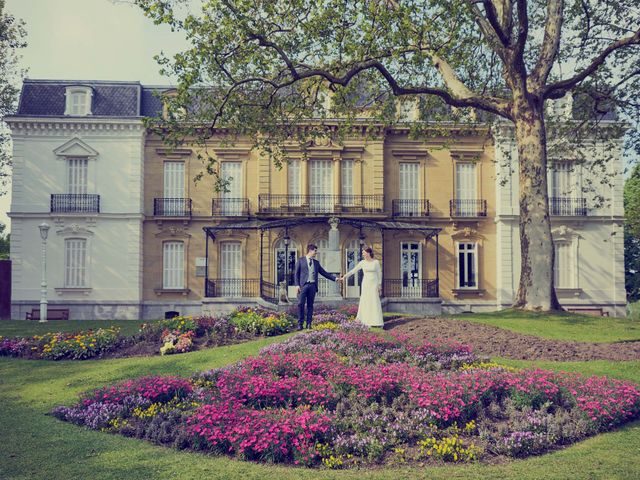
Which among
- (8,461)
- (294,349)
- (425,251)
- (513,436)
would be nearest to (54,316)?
(425,251)

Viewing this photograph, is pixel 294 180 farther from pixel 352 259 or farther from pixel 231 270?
pixel 231 270

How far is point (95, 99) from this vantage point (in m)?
28.3

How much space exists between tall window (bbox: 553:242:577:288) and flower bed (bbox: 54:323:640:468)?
21.3 m

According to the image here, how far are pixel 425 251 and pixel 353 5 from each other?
1525 cm

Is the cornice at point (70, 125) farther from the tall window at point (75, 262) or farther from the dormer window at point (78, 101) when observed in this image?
the tall window at point (75, 262)

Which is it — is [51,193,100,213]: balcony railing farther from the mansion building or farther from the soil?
the soil

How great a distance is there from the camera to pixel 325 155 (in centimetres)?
2855

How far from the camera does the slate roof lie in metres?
Result: 28.0

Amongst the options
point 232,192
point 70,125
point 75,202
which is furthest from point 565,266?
point 70,125

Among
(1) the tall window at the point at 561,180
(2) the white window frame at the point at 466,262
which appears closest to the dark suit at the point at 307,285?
(2) the white window frame at the point at 466,262

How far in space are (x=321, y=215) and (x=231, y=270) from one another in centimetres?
503

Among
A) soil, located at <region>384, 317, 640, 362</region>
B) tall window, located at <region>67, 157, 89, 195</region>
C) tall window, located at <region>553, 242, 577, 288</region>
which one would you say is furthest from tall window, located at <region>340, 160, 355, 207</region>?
soil, located at <region>384, 317, 640, 362</region>

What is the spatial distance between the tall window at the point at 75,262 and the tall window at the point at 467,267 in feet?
A: 58.1

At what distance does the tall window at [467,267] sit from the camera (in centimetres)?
2866
